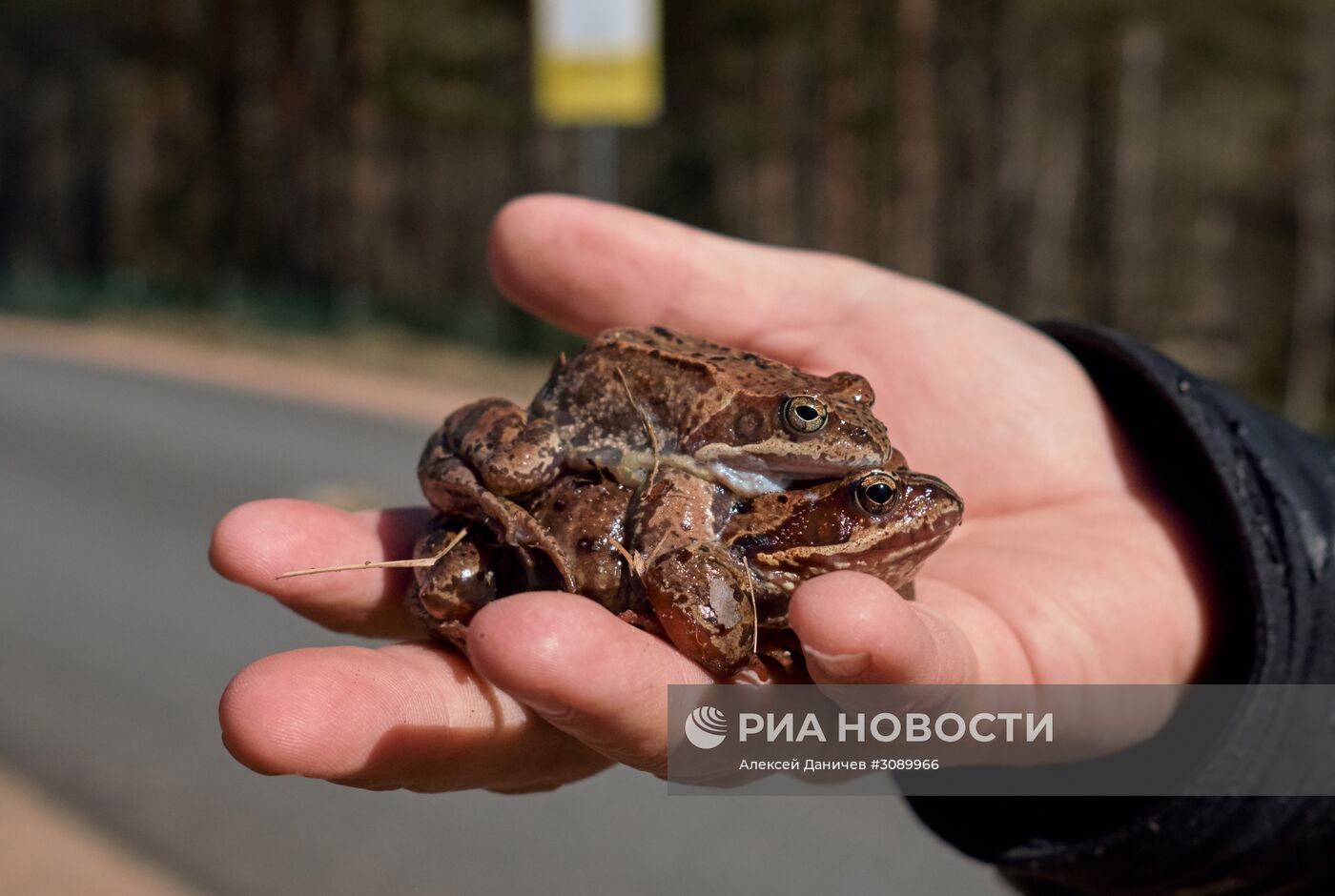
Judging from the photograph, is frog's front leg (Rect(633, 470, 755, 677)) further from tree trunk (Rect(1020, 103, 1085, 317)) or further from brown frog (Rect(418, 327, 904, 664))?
tree trunk (Rect(1020, 103, 1085, 317))

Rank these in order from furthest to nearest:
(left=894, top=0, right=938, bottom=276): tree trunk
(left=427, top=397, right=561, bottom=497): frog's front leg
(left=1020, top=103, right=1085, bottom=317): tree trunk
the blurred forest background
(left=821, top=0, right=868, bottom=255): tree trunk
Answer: (left=1020, top=103, right=1085, bottom=317): tree trunk
the blurred forest background
(left=821, top=0, right=868, bottom=255): tree trunk
(left=894, top=0, right=938, bottom=276): tree trunk
(left=427, top=397, right=561, bottom=497): frog's front leg

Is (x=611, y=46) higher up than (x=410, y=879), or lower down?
higher up

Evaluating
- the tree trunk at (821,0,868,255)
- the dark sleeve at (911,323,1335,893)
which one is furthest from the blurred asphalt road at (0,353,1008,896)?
the tree trunk at (821,0,868,255)

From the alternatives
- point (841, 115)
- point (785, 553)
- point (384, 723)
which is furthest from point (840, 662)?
point (841, 115)

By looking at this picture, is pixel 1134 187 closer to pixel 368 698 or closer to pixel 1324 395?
pixel 1324 395

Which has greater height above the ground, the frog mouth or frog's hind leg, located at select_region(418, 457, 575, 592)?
the frog mouth

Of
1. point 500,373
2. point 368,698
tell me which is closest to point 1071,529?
point 368,698
